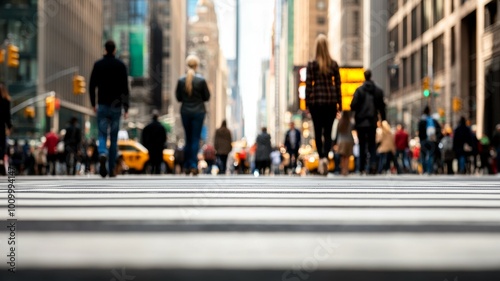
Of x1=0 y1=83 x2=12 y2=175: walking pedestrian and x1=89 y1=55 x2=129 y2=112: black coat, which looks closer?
x1=89 y1=55 x2=129 y2=112: black coat

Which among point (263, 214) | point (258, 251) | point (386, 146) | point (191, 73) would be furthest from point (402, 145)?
point (258, 251)

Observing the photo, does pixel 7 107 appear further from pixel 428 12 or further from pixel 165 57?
pixel 165 57

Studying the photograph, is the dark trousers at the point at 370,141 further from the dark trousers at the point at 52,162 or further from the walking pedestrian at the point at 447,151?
the dark trousers at the point at 52,162

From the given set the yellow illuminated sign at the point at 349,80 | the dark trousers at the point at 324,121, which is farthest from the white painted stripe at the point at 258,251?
the yellow illuminated sign at the point at 349,80

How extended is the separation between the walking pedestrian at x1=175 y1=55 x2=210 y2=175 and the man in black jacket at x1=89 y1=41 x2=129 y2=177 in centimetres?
229

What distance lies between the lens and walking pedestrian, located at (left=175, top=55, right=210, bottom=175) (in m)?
16.3

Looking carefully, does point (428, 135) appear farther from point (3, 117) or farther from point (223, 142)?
point (3, 117)

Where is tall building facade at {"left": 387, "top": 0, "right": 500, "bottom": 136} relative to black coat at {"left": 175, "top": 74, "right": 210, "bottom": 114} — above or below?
above

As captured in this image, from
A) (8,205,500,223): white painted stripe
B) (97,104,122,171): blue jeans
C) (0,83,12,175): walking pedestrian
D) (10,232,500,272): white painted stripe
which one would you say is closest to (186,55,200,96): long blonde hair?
(97,104,122,171): blue jeans

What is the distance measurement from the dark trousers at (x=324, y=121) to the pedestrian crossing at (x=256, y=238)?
8551 mm

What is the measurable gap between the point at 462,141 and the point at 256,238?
22757mm

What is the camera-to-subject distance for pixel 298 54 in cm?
16925

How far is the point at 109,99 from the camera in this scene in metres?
14.0

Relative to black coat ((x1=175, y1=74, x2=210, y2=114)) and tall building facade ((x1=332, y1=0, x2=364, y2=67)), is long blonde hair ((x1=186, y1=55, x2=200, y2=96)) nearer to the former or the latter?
black coat ((x1=175, y1=74, x2=210, y2=114))
